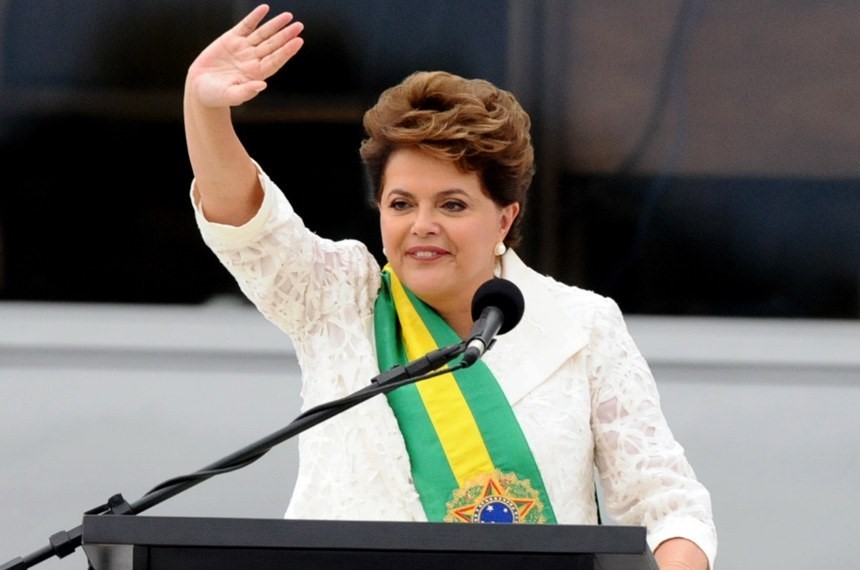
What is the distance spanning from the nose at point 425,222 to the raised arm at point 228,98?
0.24 meters

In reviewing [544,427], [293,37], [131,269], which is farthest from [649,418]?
[131,269]

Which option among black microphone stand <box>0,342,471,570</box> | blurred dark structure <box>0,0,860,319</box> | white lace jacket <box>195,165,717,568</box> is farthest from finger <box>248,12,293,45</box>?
blurred dark structure <box>0,0,860,319</box>

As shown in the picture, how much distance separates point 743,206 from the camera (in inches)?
139

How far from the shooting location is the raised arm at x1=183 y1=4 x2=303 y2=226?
6.87ft

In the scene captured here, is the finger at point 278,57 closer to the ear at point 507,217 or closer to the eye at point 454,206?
the eye at point 454,206

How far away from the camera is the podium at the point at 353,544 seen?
61.7 inches

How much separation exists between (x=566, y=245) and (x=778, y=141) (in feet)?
1.62

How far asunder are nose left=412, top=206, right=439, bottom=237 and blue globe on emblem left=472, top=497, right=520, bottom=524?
1.26ft

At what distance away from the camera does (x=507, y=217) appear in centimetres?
253

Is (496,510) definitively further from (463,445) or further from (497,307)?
(497,307)

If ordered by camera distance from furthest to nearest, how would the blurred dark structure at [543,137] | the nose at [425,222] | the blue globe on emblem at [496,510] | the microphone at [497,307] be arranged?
the blurred dark structure at [543,137]
the nose at [425,222]
the blue globe on emblem at [496,510]
the microphone at [497,307]

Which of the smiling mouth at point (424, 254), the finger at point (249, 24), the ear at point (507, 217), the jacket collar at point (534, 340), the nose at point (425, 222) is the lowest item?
the jacket collar at point (534, 340)

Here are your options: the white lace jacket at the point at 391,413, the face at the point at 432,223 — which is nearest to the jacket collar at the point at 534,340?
the white lace jacket at the point at 391,413

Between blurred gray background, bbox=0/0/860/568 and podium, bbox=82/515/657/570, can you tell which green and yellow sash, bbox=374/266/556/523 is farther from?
blurred gray background, bbox=0/0/860/568
